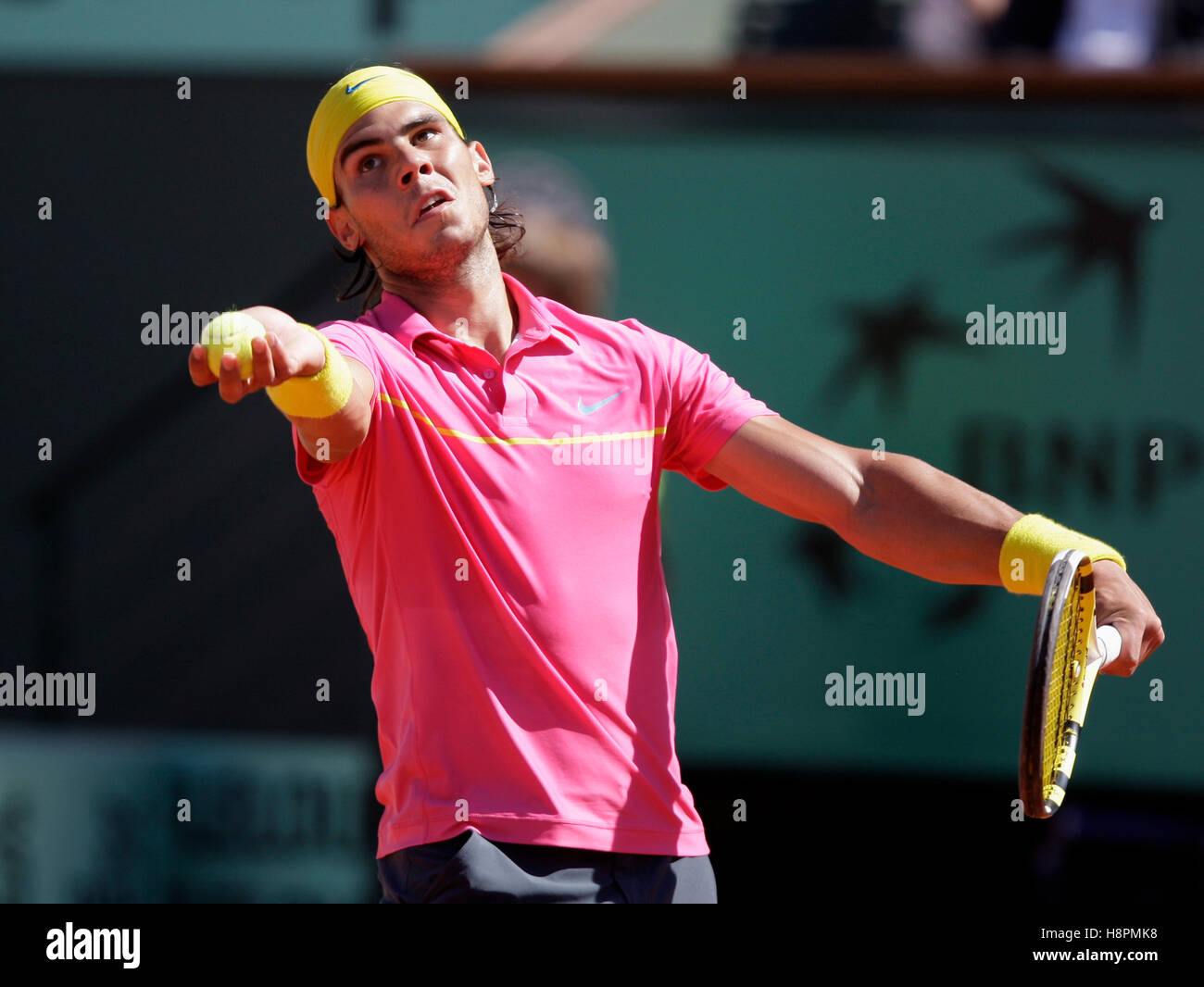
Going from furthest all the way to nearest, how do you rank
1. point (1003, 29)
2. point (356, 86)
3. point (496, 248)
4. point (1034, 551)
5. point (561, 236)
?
point (1003, 29), point (561, 236), point (496, 248), point (356, 86), point (1034, 551)

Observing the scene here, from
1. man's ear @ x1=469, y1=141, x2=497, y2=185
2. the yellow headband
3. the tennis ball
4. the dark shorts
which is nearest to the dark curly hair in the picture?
man's ear @ x1=469, y1=141, x2=497, y2=185

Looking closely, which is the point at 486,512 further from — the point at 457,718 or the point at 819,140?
the point at 819,140

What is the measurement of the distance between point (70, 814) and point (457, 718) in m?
3.45

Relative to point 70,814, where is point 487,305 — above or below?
above

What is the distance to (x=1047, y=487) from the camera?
16.7 feet

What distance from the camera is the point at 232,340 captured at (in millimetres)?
2016

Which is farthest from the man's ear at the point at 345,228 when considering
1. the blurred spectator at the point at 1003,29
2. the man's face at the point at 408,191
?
the blurred spectator at the point at 1003,29

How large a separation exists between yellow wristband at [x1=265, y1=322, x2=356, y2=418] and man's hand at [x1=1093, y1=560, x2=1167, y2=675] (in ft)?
3.91

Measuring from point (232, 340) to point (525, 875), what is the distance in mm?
900

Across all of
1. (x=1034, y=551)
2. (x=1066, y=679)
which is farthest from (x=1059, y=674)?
(x=1034, y=551)

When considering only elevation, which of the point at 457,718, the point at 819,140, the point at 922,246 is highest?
the point at 819,140

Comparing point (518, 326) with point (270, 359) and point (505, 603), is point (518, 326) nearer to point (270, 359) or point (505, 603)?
point (505, 603)

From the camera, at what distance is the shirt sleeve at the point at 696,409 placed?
8.74ft

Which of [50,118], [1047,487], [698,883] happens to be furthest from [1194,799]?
[50,118]
